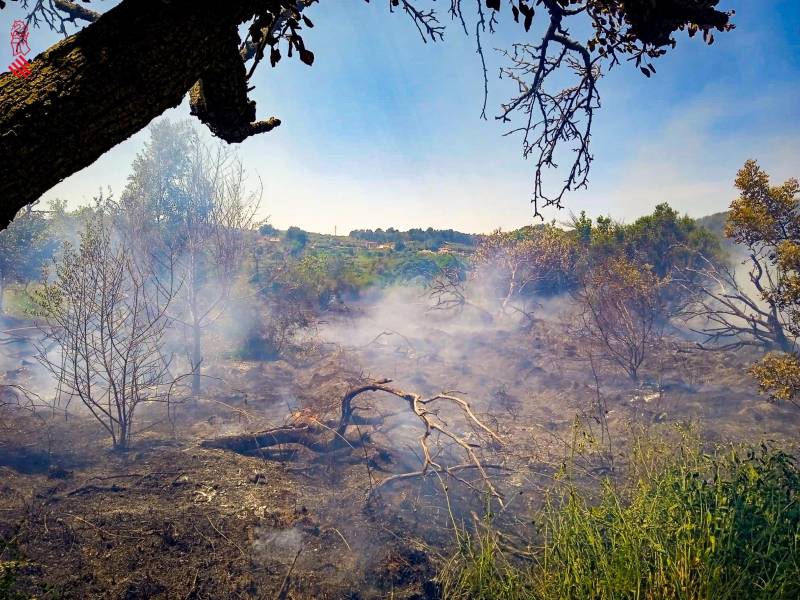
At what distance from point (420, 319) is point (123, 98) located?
17568 mm

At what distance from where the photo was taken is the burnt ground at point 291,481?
13.7ft

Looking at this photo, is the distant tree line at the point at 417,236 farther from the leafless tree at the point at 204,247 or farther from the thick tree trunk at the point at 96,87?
the thick tree trunk at the point at 96,87

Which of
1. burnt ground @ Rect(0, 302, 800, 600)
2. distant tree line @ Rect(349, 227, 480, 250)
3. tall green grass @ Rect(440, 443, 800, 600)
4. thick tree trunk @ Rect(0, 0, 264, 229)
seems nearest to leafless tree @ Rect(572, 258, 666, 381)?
burnt ground @ Rect(0, 302, 800, 600)

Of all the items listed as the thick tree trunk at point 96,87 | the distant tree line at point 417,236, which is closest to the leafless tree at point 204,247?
the thick tree trunk at point 96,87

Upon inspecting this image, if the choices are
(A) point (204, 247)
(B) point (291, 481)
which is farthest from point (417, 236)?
(B) point (291, 481)


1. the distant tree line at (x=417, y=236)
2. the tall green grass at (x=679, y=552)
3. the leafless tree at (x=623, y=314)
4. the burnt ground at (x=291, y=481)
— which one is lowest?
the burnt ground at (x=291, y=481)

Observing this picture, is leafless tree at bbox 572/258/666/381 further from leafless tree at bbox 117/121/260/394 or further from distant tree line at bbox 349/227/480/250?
distant tree line at bbox 349/227/480/250

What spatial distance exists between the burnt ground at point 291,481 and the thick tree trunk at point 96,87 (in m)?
2.15

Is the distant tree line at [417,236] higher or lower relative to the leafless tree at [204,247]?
higher

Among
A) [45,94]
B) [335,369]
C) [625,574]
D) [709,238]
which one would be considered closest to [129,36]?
[45,94]

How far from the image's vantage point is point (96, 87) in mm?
1412

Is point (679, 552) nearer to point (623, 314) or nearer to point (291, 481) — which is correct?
point (291, 481)

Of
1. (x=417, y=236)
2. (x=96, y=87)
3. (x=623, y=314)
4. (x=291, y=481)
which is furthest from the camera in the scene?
(x=417, y=236)

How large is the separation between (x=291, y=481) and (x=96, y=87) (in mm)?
6174
